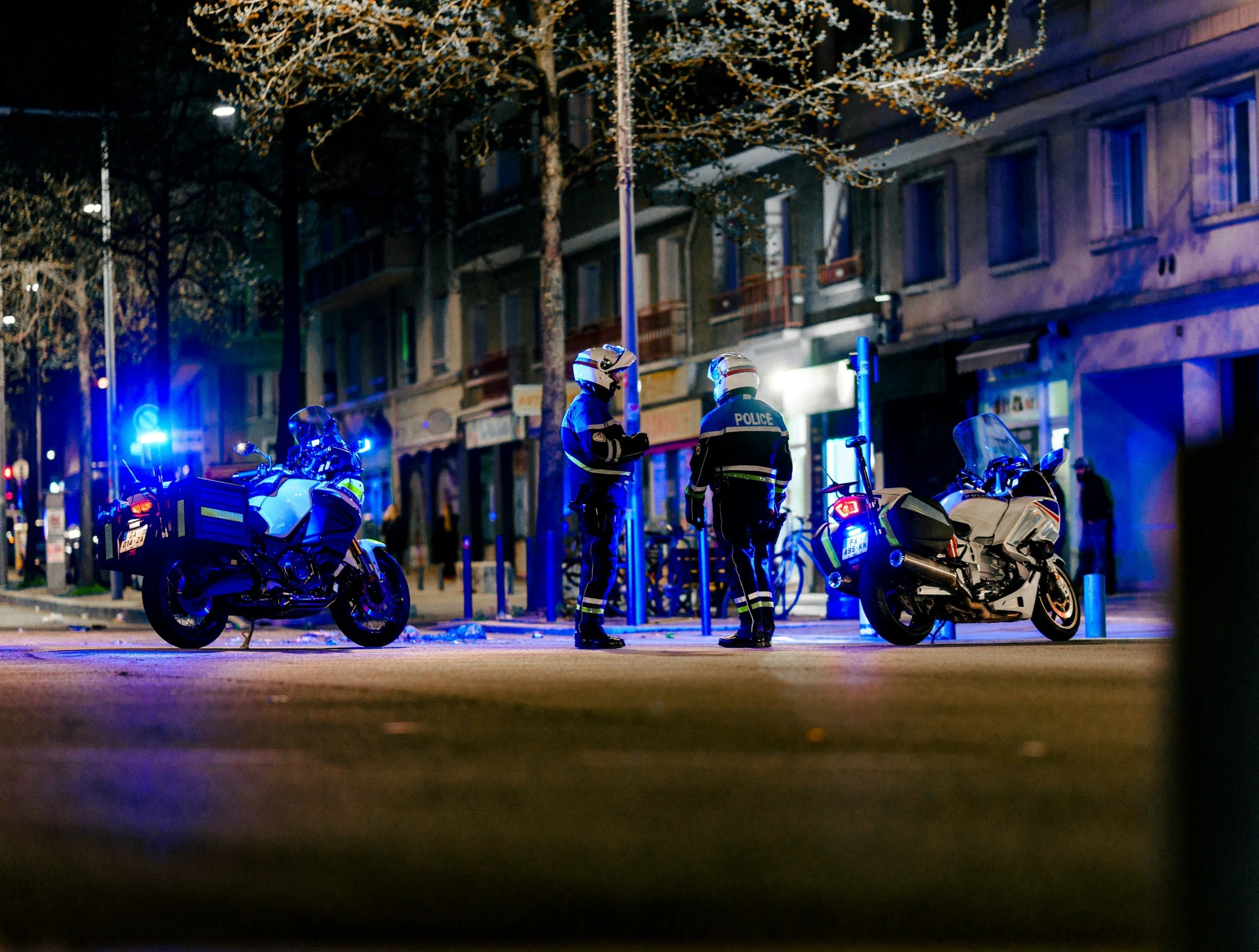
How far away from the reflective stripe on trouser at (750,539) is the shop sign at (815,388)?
17.1 metres

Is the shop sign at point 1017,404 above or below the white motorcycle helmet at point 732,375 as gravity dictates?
above

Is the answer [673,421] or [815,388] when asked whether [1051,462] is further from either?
[673,421]

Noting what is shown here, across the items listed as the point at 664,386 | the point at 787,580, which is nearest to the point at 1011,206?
the point at 787,580

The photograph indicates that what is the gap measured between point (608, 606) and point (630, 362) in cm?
670

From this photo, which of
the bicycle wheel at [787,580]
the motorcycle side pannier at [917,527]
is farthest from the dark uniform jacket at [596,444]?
the bicycle wheel at [787,580]

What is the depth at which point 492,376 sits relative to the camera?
145 ft

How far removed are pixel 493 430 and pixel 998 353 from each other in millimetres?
19558

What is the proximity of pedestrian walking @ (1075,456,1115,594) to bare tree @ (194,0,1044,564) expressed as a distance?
14.4 ft

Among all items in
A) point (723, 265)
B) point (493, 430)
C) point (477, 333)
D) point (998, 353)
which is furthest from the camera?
point (477, 333)

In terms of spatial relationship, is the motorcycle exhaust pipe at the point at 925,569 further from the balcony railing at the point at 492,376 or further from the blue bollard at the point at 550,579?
the balcony railing at the point at 492,376

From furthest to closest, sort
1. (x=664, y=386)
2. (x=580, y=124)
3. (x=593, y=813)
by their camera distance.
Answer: (x=580, y=124)
(x=664, y=386)
(x=593, y=813)

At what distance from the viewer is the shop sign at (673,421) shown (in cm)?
3522

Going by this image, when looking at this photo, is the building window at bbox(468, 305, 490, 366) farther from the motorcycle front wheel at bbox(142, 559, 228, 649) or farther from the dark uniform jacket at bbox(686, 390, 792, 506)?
the dark uniform jacket at bbox(686, 390, 792, 506)

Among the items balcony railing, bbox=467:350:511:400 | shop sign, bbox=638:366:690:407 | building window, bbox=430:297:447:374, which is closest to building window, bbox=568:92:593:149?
shop sign, bbox=638:366:690:407
